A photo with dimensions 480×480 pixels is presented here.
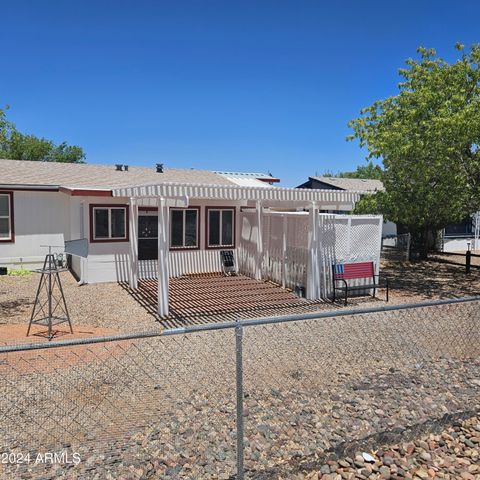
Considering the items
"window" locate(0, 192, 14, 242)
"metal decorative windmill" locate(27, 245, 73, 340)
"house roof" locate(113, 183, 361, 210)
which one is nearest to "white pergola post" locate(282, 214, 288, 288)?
"house roof" locate(113, 183, 361, 210)

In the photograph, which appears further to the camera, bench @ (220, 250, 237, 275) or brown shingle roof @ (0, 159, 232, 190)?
bench @ (220, 250, 237, 275)

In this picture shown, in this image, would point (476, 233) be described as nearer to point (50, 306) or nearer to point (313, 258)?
point (313, 258)

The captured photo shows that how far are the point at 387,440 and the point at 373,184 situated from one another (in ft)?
102

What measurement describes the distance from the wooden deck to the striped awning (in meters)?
2.52

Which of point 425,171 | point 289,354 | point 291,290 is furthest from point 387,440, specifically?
point 425,171

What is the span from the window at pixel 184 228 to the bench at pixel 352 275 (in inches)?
215

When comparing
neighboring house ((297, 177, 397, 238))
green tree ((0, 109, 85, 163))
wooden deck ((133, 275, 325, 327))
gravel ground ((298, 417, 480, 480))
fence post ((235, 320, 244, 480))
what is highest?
green tree ((0, 109, 85, 163))

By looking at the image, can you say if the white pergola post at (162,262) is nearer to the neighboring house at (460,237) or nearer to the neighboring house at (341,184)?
the neighboring house at (460,237)

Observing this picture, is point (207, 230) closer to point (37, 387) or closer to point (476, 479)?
point (37, 387)

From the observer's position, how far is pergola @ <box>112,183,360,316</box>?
8.71 meters

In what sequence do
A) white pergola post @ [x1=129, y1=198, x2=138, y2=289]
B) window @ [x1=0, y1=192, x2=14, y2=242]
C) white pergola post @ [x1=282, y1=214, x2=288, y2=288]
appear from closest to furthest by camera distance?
white pergola post @ [x1=282, y1=214, x2=288, y2=288], white pergola post @ [x1=129, y1=198, x2=138, y2=289], window @ [x1=0, y1=192, x2=14, y2=242]

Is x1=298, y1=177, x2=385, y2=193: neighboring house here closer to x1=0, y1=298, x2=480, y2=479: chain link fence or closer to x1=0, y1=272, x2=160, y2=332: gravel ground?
x1=0, y1=272, x2=160, y2=332: gravel ground

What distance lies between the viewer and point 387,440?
3875 millimetres

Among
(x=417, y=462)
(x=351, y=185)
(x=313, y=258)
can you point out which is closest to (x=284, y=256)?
(x=313, y=258)
